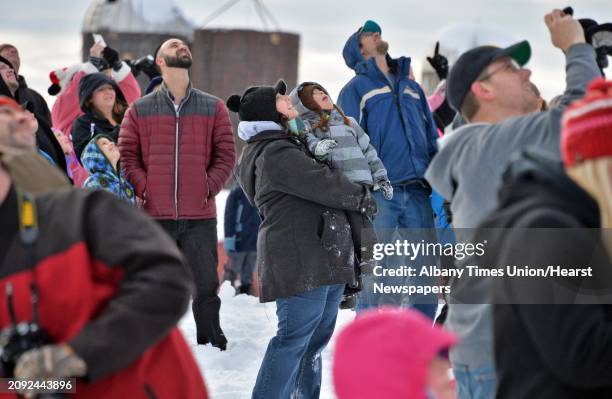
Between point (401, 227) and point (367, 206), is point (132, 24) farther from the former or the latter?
point (367, 206)

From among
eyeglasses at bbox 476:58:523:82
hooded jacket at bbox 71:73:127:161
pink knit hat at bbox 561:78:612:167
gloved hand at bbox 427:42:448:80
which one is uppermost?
eyeglasses at bbox 476:58:523:82

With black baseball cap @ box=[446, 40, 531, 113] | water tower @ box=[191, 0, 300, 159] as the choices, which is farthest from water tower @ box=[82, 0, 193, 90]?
black baseball cap @ box=[446, 40, 531, 113]

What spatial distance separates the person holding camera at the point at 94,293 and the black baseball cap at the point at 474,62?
150 cm

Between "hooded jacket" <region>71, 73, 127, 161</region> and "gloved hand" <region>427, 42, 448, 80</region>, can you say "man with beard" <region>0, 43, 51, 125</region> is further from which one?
"gloved hand" <region>427, 42, 448, 80</region>

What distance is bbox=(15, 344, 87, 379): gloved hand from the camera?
7.64 feet

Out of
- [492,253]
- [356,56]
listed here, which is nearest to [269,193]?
[356,56]

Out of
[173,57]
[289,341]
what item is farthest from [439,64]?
[289,341]

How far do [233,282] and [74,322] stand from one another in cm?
1029

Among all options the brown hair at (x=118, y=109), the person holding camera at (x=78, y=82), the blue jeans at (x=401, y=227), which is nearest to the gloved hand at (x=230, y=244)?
the person holding camera at (x=78, y=82)

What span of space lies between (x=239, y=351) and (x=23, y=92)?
2571mm

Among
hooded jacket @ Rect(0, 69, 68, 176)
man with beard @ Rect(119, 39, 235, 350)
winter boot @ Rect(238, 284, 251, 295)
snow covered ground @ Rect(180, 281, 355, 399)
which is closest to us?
hooded jacket @ Rect(0, 69, 68, 176)

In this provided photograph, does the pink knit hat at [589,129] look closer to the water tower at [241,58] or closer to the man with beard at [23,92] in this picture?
the man with beard at [23,92]

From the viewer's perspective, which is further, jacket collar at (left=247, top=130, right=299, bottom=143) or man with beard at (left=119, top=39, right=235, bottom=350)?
man with beard at (left=119, top=39, right=235, bottom=350)

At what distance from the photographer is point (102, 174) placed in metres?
6.70
